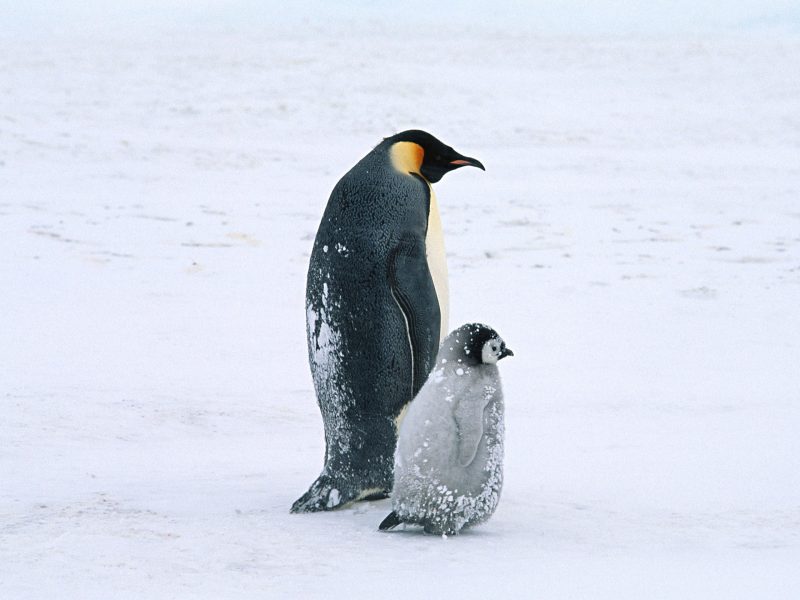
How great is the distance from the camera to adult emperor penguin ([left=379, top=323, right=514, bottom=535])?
3.20 metres

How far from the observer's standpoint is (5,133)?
14164mm

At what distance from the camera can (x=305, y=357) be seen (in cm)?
605

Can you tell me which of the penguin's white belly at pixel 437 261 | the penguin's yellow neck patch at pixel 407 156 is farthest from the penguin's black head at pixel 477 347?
the penguin's yellow neck patch at pixel 407 156

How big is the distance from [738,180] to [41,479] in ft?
35.2

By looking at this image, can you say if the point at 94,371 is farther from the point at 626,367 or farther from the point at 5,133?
the point at 5,133

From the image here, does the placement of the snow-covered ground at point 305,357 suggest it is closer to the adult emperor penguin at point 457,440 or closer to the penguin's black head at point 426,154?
the adult emperor penguin at point 457,440

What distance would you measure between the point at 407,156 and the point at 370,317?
535 millimetres

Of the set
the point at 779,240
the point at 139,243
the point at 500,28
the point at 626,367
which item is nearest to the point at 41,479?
the point at 626,367

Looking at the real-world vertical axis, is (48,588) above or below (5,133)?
below

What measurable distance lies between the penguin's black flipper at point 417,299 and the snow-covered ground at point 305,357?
477 mm

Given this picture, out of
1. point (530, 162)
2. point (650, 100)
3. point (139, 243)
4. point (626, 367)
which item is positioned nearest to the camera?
point (626, 367)

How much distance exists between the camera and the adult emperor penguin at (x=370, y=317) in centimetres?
359

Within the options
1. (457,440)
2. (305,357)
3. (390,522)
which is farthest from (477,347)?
(305,357)

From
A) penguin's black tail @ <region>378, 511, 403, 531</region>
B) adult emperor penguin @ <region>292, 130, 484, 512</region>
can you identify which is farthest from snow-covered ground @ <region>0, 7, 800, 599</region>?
adult emperor penguin @ <region>292, 130, 484, 512</region>
